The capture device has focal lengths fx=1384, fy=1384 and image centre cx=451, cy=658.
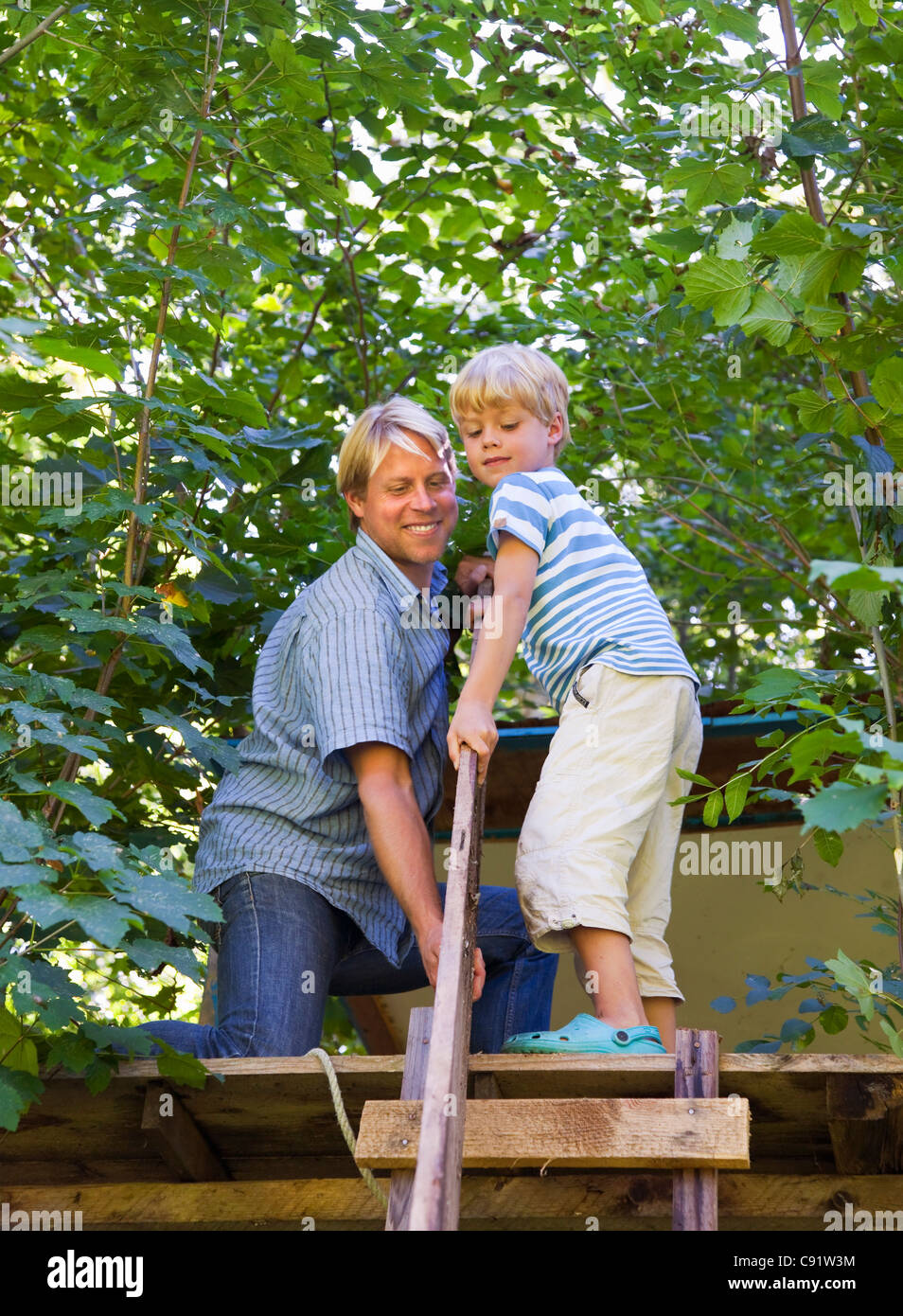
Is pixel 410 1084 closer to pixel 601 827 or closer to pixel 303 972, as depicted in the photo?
pixel 303 972

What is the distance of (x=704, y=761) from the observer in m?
4.21

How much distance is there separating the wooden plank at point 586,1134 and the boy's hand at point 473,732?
0.58m

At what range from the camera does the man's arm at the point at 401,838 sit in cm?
257

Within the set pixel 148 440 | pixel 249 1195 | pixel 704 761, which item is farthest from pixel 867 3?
pixel 249 1195

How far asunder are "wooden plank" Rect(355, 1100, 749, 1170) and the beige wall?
101 inches

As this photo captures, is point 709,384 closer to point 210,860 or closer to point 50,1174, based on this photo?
point 210,860

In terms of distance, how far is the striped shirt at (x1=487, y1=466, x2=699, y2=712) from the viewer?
110 inches

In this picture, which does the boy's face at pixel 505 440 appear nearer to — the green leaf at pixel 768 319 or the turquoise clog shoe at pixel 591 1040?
the green leaf at pixel 768 319

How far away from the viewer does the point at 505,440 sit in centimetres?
307

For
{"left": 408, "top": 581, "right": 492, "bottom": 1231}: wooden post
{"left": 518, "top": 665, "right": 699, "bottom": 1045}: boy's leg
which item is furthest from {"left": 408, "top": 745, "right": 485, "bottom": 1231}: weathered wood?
{"left": 518, "top": 665, "right": 699, "bottom": 1045}: boy's leg

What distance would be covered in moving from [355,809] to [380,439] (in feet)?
2.82

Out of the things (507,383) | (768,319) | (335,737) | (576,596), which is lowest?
(335,737)

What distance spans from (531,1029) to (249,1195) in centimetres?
68

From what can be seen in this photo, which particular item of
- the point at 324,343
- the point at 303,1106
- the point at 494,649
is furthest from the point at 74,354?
the point at 324,343
